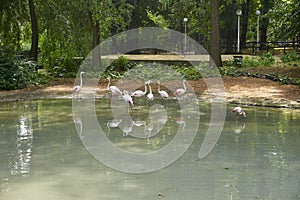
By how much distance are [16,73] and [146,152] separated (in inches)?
372

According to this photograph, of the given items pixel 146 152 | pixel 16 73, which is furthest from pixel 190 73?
pixel 146 152

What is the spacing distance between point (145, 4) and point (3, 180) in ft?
86.2

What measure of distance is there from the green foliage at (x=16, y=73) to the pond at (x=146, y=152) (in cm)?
466

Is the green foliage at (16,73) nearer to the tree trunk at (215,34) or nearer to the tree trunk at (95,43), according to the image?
the tree trunk at (95,43)

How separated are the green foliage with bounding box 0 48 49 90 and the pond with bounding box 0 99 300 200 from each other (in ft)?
15.3

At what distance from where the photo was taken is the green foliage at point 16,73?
15242mm

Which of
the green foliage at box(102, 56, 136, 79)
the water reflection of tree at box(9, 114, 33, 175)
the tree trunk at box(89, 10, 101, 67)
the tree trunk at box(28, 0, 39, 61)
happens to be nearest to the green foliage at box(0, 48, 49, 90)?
the tree trunk at box(28, 0, 39, 61)

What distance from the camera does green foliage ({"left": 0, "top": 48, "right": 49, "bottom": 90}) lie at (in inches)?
600

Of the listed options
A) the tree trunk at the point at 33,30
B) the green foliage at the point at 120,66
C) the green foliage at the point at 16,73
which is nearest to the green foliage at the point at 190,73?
the green foliage at the point at 120,66

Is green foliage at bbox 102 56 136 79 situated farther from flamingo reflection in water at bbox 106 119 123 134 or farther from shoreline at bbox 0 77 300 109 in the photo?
flamingo reflection in water at bbox 106 119 123 134

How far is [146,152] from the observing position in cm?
741

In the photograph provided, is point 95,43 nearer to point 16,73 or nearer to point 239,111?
point 16,73

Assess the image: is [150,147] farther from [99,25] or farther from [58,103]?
[99,25]

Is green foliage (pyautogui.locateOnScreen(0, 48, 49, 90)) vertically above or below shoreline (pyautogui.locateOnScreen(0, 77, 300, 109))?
above
